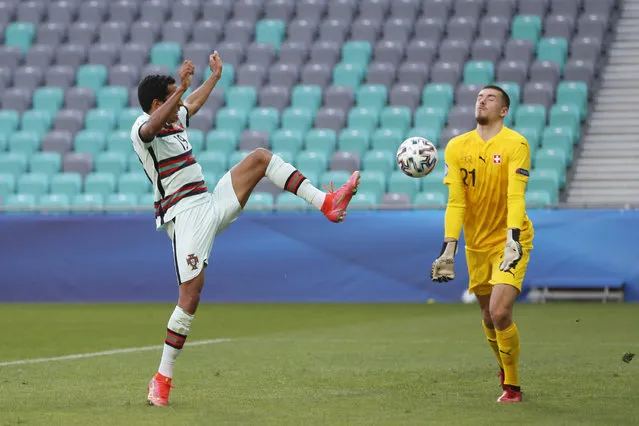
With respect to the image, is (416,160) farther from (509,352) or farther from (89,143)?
(89,143)

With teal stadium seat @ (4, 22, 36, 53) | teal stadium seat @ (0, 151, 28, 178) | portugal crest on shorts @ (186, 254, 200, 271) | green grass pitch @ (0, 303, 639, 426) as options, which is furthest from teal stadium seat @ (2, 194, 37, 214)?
portugal crest on shorts @ (186, 254, 200, 271)

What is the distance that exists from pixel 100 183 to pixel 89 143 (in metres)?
1.77

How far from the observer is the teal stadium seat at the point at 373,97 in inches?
882

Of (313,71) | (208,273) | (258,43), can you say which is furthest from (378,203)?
(258,43)

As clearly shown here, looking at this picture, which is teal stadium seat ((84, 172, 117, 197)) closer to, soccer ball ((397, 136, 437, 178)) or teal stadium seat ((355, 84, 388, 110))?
teal stadium seat ((355, 84, 388, 110))

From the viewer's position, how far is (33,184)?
20.6 metres

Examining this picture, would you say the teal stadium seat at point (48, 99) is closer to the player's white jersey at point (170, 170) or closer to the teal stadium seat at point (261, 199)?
the teal stadium seat at point (261, 199)

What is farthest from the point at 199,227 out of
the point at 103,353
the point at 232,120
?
the point at 232,120

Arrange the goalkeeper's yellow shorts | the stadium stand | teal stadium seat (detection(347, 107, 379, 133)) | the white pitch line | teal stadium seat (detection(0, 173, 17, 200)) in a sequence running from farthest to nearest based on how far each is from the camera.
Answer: teal stadium seat (detection(347, 107, 379, 133)), the stadium stand, teal stadium seat (detection(0, 173, 17, 200)), the white pitch line, the goalkeeper's yellow shorts

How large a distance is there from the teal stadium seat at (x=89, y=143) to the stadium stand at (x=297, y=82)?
40mm

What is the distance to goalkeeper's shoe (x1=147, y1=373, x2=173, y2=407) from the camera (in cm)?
741

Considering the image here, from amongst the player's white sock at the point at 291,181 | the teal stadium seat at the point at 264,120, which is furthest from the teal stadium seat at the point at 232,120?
the player's white sock at the point at 291,181

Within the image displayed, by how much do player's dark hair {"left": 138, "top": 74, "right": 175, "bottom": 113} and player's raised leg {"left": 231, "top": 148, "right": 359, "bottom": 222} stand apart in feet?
2.28

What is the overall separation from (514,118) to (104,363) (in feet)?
41.0
